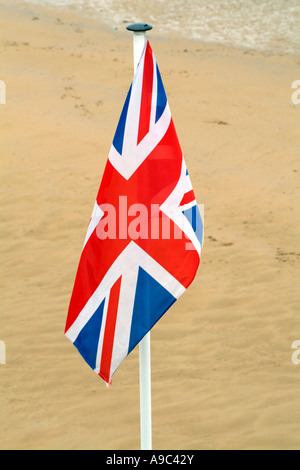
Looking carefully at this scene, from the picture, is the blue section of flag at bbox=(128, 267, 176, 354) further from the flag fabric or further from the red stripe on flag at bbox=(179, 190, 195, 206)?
the red stripe on flag at bbox=(179, 190, 195, 206)

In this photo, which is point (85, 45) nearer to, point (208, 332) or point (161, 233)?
point (208, 332)

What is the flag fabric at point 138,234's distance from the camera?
304cm

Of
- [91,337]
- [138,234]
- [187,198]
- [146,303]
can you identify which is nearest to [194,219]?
[187,198]

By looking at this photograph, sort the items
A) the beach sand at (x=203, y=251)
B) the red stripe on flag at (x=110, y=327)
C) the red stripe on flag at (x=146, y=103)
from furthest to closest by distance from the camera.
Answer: the beach sand at (x=203, y=251) < the red stripe on flag at (x=110, y=327) < the red stripe on flag at (x=146, y=103)

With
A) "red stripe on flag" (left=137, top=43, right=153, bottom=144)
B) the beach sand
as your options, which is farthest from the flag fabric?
the beach sand

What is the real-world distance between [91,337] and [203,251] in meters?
4.28

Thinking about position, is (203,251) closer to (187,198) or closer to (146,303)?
(187,198)

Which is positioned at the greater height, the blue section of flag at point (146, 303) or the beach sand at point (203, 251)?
the blue section of flag at point (146, 303)

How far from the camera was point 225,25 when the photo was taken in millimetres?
15477

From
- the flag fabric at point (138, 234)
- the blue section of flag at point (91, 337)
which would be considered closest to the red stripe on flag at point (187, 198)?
the flag fabric at point (138, 234)

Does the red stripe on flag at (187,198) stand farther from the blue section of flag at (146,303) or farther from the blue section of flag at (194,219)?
the blue section of flag at (146,303)

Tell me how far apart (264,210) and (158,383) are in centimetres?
353

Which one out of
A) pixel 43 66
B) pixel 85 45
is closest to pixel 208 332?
pixel 43 66

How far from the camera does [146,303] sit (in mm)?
3051
